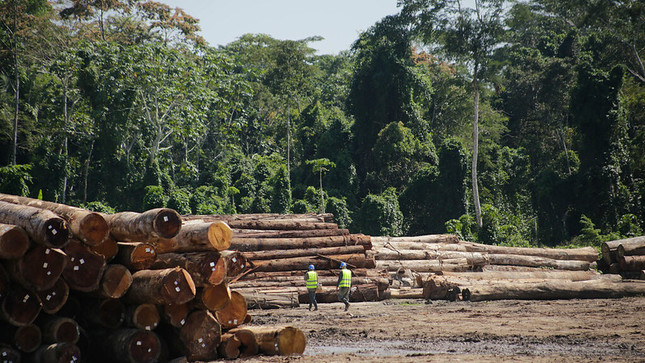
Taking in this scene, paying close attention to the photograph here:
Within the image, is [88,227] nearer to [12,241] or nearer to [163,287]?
[12,241]

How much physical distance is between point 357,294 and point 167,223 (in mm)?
10946

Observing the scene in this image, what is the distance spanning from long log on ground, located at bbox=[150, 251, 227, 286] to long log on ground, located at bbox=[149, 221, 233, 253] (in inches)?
3.8

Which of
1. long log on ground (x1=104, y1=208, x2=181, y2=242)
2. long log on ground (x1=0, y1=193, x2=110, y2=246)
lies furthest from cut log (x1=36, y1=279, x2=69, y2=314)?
long log on ground (x1=104, y1=208, x2=181, y2=242)

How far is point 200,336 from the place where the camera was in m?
8.42

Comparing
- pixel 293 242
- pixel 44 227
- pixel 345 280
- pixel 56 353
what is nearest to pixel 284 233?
pixel 293 242

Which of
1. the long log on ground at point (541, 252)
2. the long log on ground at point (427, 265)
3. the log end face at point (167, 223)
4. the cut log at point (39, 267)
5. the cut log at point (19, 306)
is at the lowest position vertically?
the long log on ground at point (427, 265)

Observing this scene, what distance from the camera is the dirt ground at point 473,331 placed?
335 inches

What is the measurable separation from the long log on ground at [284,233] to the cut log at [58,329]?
10.1 m

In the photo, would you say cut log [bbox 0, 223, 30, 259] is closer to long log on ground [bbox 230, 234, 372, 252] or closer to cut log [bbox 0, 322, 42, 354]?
cut log [bbox 0, 322, 42, 354]

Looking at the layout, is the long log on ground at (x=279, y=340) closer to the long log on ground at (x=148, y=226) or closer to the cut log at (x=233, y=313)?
the cut log at (x=233, y=313)

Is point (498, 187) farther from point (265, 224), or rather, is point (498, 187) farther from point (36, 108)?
point (36, 108)

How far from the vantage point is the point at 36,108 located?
40344 millimetres

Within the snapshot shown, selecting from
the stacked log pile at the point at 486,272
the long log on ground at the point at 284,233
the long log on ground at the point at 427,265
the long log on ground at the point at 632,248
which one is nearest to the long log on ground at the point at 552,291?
the stacked log pile at the point at 486,272

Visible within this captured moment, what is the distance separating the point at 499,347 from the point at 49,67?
117ft
